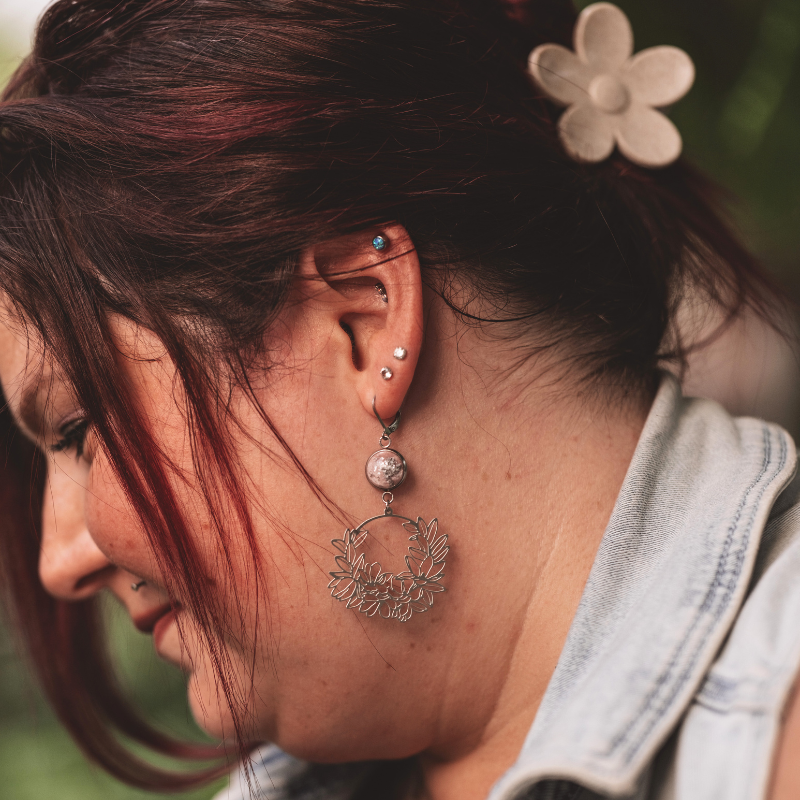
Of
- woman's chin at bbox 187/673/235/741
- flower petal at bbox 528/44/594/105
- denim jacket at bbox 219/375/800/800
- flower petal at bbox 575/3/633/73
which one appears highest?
flower petal at bbox 575/3/633/73

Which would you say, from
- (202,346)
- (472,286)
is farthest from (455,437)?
(202,346)

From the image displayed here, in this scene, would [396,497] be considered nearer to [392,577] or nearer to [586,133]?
[392,577]

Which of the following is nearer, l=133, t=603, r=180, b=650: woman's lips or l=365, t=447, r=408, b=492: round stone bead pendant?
l=365, t=447, r=408, b=492: round stone bead pendant

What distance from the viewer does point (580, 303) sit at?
0.81 metres

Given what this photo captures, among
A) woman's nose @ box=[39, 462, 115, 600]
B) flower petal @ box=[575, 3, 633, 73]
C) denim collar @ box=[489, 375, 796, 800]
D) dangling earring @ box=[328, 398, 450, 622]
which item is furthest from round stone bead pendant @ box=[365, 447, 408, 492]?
flower petal @ box=[575, 3, 633, 73]

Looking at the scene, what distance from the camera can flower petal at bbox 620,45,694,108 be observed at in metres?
0.91

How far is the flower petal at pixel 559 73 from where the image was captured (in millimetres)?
854

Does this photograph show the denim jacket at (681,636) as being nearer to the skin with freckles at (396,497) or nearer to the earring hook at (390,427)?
the skin with freckles at (396,497)

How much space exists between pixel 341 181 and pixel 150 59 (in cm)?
24

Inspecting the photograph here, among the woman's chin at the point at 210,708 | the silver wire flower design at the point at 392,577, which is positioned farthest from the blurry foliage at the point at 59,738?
the silver wire flower design at the point at 392,577

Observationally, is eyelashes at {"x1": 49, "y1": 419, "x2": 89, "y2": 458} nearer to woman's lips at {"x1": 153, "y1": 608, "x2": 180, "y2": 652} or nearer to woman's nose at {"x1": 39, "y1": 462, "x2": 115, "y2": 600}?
woman's nose at {"x1": 39, "y1": 462, "x2": 115, "y2": 600}

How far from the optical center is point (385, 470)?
72 centimetres

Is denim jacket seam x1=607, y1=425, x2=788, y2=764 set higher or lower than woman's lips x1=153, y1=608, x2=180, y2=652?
higher

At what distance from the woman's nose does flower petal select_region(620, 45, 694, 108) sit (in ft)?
2.74
